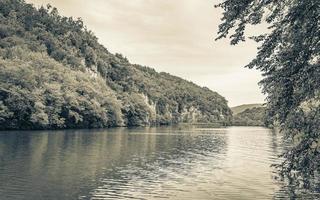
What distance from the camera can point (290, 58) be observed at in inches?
740

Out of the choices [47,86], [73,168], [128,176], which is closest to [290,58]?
[128,176]

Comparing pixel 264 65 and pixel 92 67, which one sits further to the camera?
pixel 92 67

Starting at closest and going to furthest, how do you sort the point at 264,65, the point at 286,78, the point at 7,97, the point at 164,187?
the point at 286,78, the point at 264,65, the point at 164,187, the point at 7,97

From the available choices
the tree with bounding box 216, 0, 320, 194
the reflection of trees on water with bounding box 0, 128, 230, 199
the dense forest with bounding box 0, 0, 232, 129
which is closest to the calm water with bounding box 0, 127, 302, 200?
the reflection of trees on water with bounding box 0, 128, 230, 199

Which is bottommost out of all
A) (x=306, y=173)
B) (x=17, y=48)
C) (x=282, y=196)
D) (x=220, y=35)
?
(x=282, y=196)

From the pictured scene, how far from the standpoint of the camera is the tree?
1772 cm

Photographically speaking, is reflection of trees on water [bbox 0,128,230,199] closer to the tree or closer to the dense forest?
the tree

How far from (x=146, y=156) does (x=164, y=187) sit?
20.9 metres

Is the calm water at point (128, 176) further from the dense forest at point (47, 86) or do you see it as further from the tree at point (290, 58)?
the dense forest at point (47, 86)

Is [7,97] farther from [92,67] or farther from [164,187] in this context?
[92,67]

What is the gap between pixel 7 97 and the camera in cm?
9862

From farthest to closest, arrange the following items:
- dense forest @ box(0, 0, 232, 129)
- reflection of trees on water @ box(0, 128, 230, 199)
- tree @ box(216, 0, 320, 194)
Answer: dense forest @ box(0, 0, 232, 129)
reflection of trees on water @ box(0, 128, 230, 199)
tree @ box(216, 0, 320, 194)

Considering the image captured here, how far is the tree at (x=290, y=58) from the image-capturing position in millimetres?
17719

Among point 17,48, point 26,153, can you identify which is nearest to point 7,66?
point 17,48
